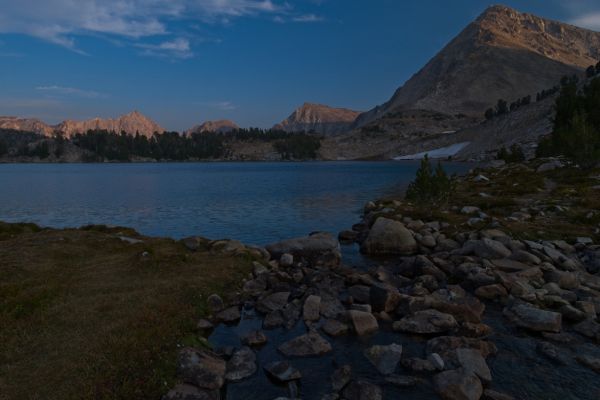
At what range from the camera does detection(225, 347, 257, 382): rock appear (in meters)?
13.5

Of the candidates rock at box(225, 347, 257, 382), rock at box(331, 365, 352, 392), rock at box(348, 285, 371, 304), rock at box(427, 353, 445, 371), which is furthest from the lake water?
rock at box(427, 353, 445, 371)

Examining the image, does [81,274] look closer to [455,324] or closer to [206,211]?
[455,324]

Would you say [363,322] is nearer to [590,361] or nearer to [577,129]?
[590,361]

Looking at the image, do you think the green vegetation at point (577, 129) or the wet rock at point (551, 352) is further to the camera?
the green vegetation at point (577, 129)

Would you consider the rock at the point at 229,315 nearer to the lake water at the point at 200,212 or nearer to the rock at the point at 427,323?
the rock at the point at 427,323

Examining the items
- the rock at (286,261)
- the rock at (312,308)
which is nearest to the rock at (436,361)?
the rock at (312,308)

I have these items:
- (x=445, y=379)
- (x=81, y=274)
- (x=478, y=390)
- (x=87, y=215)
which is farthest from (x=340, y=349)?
(x=87, y=215)

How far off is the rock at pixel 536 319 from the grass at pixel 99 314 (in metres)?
14.1

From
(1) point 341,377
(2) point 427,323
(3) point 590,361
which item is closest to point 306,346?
(1) point 341,377

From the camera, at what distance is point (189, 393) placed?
476 inches

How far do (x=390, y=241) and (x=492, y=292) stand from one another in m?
11.5

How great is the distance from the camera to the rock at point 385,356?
541 inches

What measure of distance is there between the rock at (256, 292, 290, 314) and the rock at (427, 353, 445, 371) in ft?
26.0

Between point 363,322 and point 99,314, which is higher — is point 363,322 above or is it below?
below
